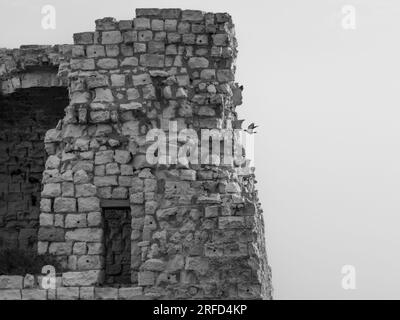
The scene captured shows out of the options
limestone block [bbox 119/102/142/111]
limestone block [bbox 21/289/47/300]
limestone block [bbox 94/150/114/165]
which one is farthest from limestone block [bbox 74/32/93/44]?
A: limestone block [bbox 21/289/47/300]

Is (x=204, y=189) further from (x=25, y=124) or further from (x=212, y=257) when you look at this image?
(x=25, y=124)

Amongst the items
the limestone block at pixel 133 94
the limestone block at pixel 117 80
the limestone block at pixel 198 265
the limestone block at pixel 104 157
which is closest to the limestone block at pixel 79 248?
the limestone block at pixel 104 157

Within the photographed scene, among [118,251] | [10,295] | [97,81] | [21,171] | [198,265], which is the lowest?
[10,295]

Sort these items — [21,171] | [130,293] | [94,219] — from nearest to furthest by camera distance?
[130,293], [94,219], [21,171]

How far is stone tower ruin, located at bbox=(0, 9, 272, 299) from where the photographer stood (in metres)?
13.1

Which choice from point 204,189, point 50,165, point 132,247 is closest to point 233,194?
point 204,189

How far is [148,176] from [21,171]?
3797mm

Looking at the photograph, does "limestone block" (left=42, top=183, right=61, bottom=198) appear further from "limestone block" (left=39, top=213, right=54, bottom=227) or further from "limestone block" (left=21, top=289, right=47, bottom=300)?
"limestone block" (left=21, top=289, right=47, bottom=300)

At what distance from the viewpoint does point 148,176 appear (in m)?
13.4

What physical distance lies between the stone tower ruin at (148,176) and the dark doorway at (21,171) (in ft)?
6.51

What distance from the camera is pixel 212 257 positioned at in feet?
43.0

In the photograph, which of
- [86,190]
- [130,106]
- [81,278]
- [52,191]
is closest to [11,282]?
[81,278]

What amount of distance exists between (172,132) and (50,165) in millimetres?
1697

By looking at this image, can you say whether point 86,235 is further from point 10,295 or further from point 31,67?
point 31,67
